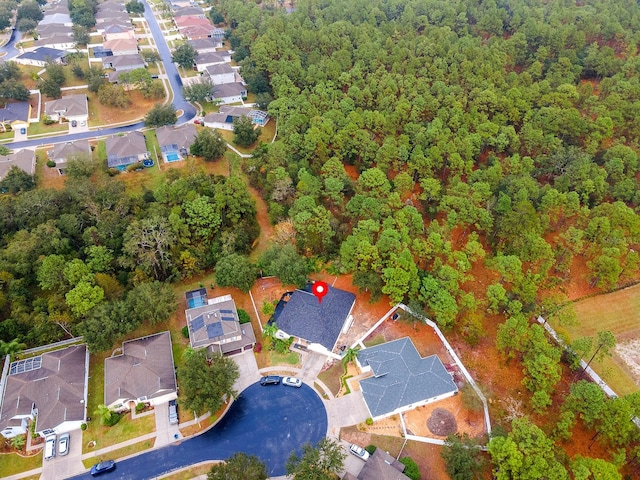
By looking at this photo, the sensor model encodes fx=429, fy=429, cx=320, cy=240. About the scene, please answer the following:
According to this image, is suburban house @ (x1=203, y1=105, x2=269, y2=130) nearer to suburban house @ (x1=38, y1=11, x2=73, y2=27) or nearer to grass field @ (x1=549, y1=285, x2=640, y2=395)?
grass field @ (x1=549, y1=285, x2=640, y2=395)

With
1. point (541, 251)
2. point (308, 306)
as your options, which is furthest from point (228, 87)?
point (541, 251)

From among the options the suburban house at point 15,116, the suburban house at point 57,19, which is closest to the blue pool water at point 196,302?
the suburban house at point 15,116

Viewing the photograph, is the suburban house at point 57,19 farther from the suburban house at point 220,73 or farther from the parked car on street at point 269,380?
the parked car on street at point 269,380

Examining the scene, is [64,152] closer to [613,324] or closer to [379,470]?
[379,470]

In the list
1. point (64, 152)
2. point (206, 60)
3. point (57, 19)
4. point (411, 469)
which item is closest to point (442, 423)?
point (411, 469)

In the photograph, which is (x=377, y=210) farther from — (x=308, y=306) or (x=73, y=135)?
(x=73, y=135)
